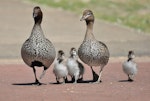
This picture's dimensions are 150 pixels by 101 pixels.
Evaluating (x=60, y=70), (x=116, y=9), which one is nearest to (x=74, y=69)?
(x=60, y=70)

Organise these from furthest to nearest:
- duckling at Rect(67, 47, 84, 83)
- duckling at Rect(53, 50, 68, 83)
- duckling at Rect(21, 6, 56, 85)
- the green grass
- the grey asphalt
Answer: the green grass, the grey asphalt, duckling at Rect(67, 47, 84, 83), duckling at Rect(53, 50, 68, 83), duckling at Rect(21, 6, 56, 85)

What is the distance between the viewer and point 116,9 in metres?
41.8

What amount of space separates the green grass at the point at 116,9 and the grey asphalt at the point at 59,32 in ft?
6.73

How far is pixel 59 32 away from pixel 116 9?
10.3 meters

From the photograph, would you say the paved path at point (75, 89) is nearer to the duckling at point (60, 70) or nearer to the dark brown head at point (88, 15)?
the duckling at point (60, 70)

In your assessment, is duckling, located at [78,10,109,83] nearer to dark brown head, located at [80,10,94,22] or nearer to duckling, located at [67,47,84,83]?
duckling, located at [67,47,84,83]

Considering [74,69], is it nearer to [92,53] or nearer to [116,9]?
[92,53]

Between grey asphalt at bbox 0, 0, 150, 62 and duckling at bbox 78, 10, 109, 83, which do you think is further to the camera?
grey asphalt at bbox 0, 0, 150, 62

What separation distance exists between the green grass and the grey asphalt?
80.8 inches

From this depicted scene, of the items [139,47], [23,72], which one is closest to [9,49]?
[139,47]

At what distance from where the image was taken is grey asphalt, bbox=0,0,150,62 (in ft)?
89.5

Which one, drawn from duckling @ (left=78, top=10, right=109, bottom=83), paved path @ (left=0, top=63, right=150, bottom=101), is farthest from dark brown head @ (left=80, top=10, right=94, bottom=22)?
paved path @ (left=0, top=63, right=150, bottom=101)

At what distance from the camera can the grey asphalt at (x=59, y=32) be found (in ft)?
89.5

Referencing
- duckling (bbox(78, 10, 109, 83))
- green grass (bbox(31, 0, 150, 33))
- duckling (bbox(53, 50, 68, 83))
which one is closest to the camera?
duckling (bbox(53, 50, 68, 83))
